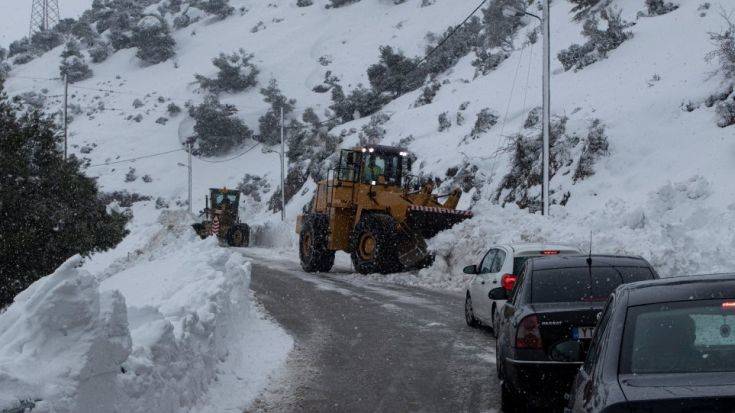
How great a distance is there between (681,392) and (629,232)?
42.3ft

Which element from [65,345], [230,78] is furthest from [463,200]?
[230,78]

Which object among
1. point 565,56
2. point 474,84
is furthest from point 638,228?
point 474,84

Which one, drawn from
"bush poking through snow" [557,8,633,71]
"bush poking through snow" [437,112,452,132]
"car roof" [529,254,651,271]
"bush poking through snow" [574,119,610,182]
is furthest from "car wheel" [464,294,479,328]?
"bush poking through snow" [437,112,452,132]

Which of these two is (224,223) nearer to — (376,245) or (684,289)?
(376,245)

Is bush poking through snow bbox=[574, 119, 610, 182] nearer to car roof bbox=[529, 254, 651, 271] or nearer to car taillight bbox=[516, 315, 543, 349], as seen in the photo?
car roof bbox=[529, 254, 651, 271]

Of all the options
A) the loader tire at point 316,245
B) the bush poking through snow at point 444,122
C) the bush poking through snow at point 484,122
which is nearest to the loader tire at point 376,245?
the loader tire at point 316,245

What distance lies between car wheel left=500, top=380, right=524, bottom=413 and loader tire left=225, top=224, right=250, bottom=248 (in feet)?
113

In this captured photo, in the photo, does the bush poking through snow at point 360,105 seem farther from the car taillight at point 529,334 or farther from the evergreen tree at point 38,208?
the car taillight at point 529,334

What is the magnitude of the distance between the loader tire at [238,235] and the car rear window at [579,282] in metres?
34.2

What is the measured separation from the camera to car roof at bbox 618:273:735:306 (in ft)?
12.2

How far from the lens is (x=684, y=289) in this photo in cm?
381

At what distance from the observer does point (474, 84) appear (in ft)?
139

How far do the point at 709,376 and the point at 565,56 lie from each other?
32396 millimetres

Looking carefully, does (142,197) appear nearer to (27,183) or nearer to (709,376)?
(27,183)
